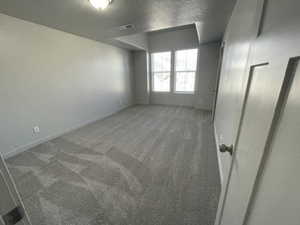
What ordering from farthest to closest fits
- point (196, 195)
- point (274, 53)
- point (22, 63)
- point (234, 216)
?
point (22, 63) < point (196, 195) < point (234, 216) < point (274, 53)

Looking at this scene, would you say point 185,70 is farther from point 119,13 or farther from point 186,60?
point 119,13

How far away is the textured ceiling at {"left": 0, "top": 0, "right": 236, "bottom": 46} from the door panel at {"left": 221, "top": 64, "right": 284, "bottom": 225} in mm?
1865

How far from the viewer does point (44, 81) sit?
266 cm

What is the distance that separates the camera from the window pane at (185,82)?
5.18m

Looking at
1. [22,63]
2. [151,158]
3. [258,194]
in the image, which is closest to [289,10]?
[258,194]

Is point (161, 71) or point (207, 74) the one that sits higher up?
point (161, 71)

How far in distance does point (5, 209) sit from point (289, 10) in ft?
3.67

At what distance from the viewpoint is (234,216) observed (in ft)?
2.25

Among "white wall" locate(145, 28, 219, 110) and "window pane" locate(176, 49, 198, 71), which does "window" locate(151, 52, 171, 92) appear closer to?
"white wall" locate(145, 28, 219, 110)

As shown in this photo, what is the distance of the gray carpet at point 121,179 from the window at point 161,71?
122 inches

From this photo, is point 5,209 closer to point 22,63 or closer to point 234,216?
point 234,216

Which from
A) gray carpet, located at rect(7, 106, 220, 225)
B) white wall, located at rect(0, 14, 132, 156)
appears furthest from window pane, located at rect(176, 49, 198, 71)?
gray carpet, located at rect(7, 106, 220, 225)

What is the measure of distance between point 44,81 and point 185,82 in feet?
15.0

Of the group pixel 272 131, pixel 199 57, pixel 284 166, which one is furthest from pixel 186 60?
pixel 284 166
